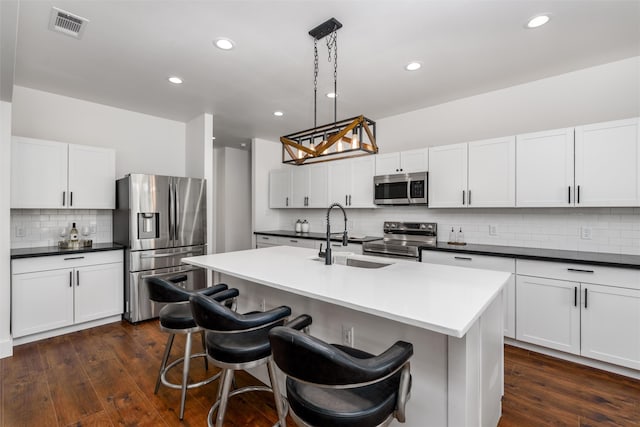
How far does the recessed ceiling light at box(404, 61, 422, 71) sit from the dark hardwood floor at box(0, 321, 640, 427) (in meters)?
2.82

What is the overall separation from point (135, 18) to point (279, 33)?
3.42 feet

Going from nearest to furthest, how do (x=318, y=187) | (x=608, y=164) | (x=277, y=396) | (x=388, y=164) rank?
(x=277, y=396), (x=608, y=164), (x=388, y=164), (x=318, y=187)

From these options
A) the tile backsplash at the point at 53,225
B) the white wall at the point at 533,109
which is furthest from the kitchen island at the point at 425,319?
the tile backsplash at the point at 53,225

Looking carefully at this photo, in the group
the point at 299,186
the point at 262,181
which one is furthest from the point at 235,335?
the point at 262,181

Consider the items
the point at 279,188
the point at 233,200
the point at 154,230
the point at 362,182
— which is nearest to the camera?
the point at 154,230

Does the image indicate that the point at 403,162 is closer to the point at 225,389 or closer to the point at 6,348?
the point at 225,389

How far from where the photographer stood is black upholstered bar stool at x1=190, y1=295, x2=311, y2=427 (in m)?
1.49

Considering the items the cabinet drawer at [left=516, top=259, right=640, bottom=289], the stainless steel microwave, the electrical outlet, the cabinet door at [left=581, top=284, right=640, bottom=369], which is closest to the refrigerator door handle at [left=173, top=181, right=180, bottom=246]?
the stainless steel microwave

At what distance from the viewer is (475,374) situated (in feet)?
4.67

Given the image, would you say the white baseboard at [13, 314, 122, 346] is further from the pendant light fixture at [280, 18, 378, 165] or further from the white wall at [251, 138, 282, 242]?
the pendant light fixture at [280, 18, 378, 165]

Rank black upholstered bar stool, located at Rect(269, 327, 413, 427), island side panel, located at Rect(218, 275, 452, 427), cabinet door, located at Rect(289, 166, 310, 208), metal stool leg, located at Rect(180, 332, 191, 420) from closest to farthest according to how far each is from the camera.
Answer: black upholstered bar stool, located at Rect(269, 327, 413, 427) < island side panel, located at Rect(218, 275, 452, 427) < metal stool leg, located at Rect(180, 332, 191, 420) < cabinet door, located at Rect(289, 166, 310, 208)

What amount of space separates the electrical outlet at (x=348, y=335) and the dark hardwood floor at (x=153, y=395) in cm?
44

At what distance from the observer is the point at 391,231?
443 centimetres

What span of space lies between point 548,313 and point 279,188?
14.3ft
